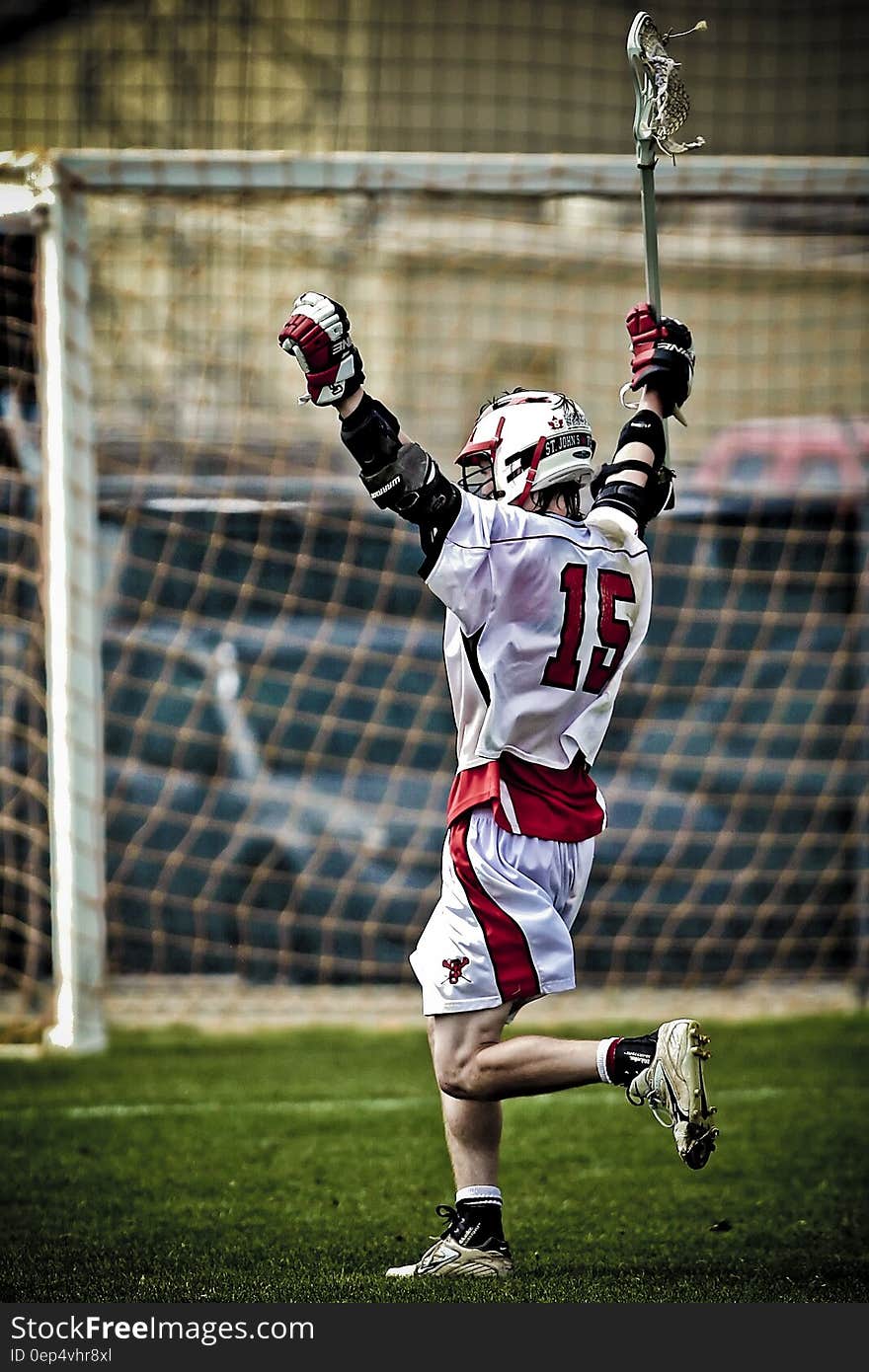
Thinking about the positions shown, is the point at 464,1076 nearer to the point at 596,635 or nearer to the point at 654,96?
the point at 596,635

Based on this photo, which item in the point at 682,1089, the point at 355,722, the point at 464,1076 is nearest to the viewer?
the point at 682,1089

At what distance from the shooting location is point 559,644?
365 centimetres

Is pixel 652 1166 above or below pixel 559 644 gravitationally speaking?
below

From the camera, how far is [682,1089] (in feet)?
10.8

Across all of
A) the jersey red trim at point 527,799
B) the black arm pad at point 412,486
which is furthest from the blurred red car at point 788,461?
the black arm pad at point 412,486

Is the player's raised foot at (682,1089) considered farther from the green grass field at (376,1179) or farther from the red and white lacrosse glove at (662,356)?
the red and white lacrosse glove at (662,356)

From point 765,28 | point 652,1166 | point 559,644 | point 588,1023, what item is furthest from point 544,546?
point 765,28

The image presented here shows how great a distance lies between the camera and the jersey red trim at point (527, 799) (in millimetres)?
3688

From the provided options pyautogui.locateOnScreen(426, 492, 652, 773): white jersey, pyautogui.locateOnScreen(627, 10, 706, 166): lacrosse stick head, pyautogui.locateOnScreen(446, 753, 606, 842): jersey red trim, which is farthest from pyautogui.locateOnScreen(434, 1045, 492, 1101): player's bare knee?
pyautogui.locateOnScreen(627, 10, 706, 166): lacrosse stick head

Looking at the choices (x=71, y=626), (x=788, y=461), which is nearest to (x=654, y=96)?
(x=71, y=626)

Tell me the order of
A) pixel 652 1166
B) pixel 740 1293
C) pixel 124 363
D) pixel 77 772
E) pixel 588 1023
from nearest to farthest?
pixel 740 1293
pixel 652 1166
pixel 77 772
pixel 588 1023
pixel 124 363

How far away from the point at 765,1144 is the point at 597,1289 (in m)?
1.73

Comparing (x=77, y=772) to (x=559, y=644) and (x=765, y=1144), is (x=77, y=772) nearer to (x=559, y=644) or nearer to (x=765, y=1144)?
(x=765, y=1144)

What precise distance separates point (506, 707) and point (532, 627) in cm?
18
